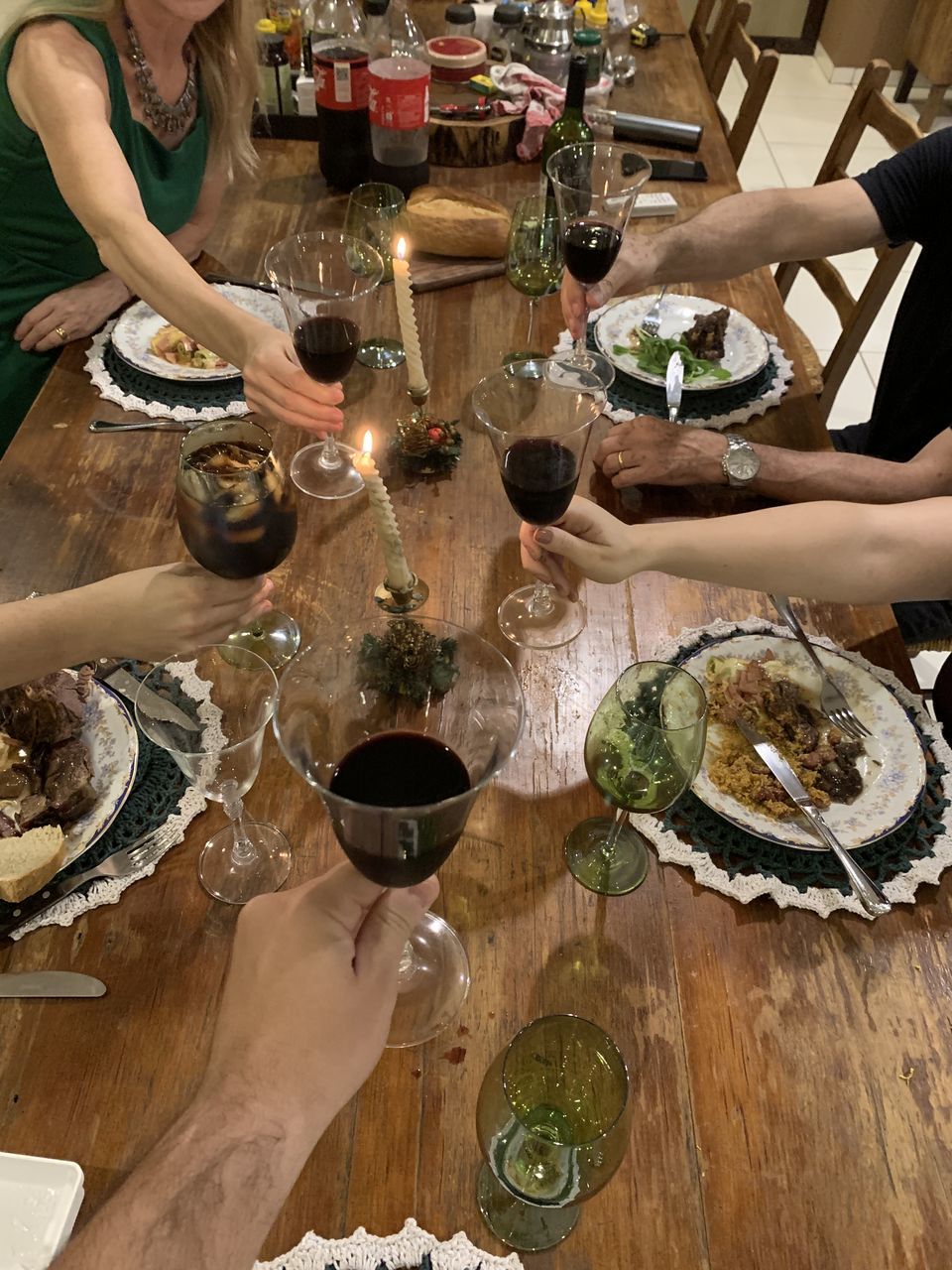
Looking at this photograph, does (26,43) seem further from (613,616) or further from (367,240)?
(613,616)

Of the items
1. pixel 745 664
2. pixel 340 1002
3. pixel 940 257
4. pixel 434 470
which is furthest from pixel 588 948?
pixel 940 257

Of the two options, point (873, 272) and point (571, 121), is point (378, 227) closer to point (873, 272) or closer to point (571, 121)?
point (571, 121)

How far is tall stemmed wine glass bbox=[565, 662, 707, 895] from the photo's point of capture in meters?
0.85

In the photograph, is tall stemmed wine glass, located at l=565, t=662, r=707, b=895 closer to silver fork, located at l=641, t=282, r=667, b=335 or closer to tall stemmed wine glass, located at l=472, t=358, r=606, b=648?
tall stemmed wine glass, located at l=472, t=358, r=606, b=648

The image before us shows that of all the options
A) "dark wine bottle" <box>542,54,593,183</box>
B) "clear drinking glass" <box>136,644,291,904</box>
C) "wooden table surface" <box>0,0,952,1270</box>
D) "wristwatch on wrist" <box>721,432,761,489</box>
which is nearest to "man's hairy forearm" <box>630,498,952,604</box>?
"wooden table surface" <box>0,0,952,1270</box>

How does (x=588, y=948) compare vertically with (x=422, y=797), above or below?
below

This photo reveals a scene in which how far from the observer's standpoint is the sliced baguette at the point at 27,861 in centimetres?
84

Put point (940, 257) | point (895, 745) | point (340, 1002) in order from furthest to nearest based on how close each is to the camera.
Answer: point (940, 257)
point (895, 745)
point (340, 1002)

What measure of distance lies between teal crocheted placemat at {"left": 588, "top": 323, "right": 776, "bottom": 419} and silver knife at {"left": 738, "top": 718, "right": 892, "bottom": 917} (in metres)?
0.66

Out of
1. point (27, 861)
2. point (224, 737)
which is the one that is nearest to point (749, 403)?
point (224, 737)

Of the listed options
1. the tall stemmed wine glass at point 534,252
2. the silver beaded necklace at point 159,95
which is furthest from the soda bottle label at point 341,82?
the tall stemmed wine glass at point 534,252

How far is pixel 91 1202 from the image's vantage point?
2.34ft

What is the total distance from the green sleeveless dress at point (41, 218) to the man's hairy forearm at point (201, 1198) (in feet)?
4.63

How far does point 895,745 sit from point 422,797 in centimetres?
58
